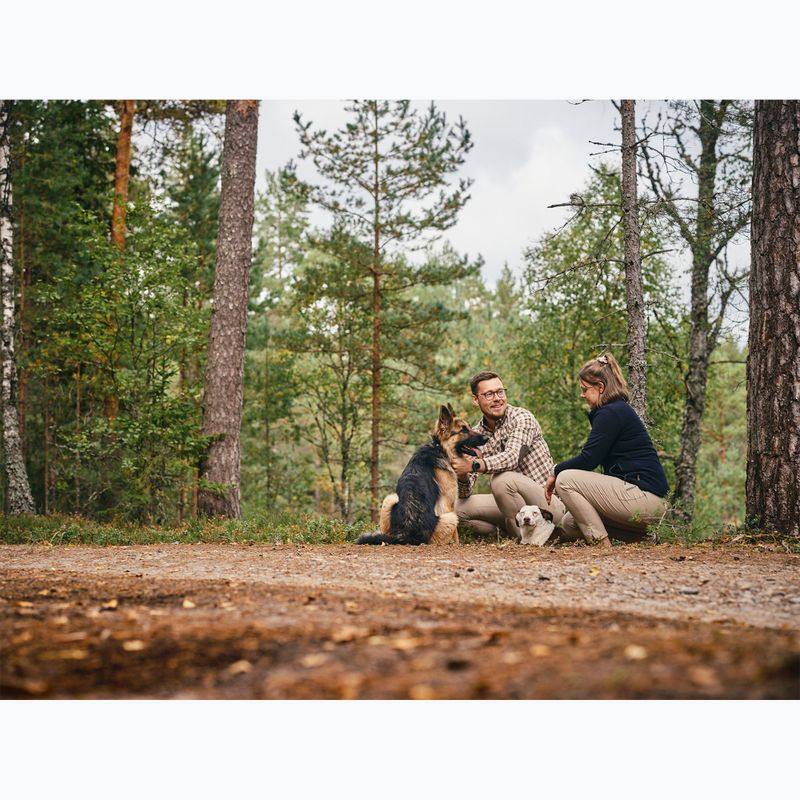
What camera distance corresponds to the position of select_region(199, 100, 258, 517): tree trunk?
10.1 meters

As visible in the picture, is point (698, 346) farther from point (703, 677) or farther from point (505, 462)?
point (703, 677)

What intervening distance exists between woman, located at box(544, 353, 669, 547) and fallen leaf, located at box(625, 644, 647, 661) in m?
3.82

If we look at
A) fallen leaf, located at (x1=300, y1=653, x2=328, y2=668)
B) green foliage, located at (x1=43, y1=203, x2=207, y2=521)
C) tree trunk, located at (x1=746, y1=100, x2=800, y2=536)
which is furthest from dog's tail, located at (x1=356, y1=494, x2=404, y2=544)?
fallen leaf, located at (x1=300, y1=653, x2=328, y2=668)

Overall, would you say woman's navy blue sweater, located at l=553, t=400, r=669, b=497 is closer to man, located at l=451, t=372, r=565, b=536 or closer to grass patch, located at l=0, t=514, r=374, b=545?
man, located at l=451, t=372, r=565, b=536

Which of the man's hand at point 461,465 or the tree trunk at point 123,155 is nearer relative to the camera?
the man's hand at point 461,465

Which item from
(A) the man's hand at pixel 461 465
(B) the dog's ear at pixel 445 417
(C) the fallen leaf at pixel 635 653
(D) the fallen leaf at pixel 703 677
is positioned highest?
(B) the dog's ear at pixel 445 417

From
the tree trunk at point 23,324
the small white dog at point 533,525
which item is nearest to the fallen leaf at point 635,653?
the small white dog at point 533,525

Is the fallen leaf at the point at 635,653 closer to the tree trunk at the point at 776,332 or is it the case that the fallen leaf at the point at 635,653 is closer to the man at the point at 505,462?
the tree trunk at the point at 776,332

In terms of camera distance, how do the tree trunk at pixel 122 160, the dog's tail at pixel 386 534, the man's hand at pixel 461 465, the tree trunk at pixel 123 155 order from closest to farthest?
the dog's tail at pixel 386 534, the man's hand at pixel 461 465, the tree trunk at pixel 122 160, the tree trunk at pixel 123 155

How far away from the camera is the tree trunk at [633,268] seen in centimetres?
897
